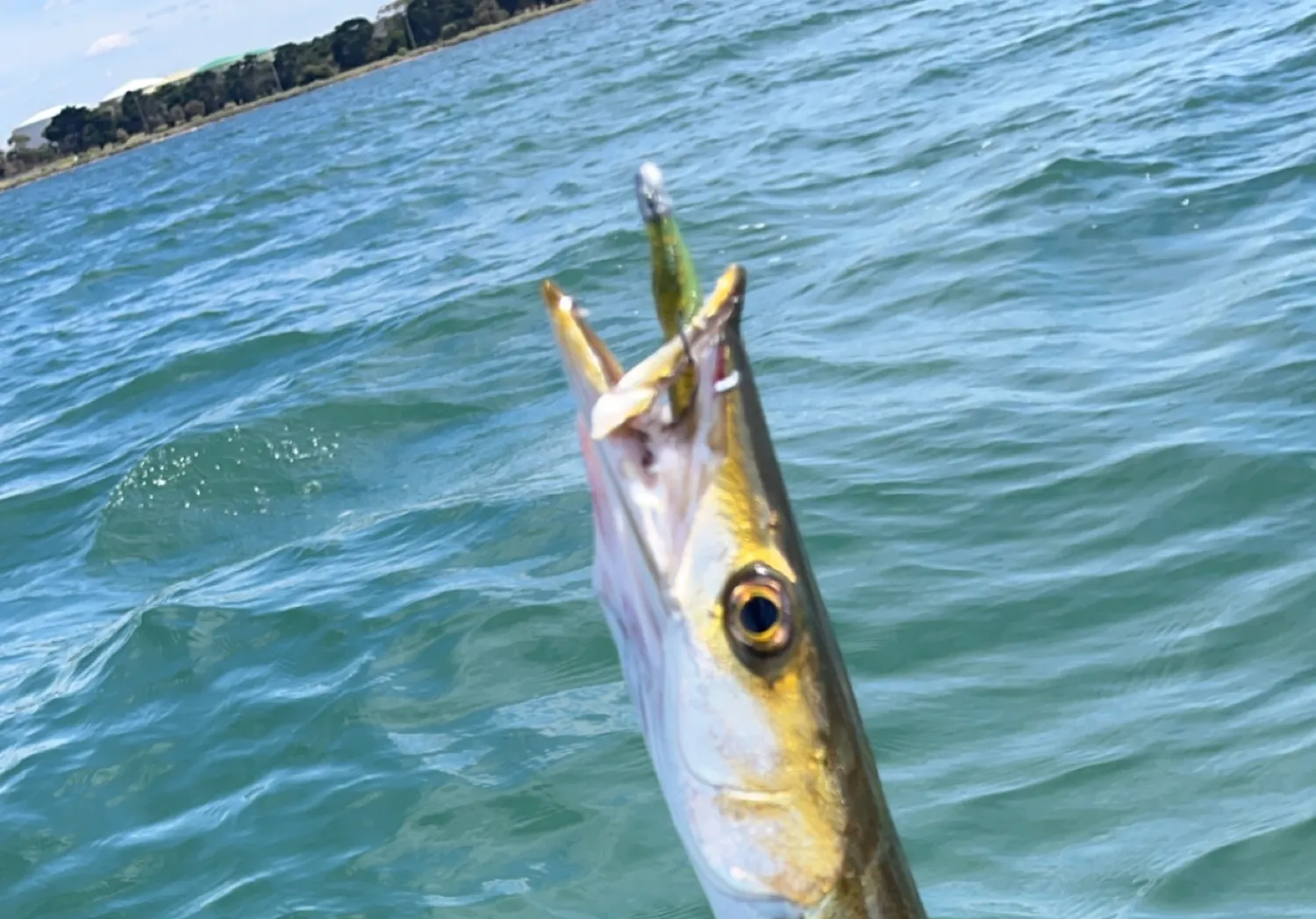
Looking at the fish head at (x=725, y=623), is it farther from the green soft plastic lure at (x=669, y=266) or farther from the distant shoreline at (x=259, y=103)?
the distant shoreline at (x=259, y=103)

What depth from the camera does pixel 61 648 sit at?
796 cm

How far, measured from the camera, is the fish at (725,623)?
2.05m

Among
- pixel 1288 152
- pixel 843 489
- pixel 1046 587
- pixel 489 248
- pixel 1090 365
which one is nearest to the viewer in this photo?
pixel 1046 587

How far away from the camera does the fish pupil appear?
2.10 meters

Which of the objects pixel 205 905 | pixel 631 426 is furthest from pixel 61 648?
pixel 631 426

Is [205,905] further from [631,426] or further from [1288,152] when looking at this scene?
[1288,152]

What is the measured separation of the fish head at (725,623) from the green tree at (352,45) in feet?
325

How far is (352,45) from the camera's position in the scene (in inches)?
3816

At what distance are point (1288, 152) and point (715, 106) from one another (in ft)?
35.7

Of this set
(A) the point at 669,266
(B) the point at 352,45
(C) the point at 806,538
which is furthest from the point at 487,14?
(A) the point at 669,266

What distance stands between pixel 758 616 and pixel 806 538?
4.50m

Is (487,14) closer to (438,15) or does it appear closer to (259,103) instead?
(438,15)

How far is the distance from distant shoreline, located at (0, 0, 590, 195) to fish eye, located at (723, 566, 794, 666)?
291 ft

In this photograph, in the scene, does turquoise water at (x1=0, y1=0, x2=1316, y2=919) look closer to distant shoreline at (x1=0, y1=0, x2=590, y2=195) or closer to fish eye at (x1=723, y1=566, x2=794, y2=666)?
fish eye at (x1=723, y1=566, x2=794, y2=666)
